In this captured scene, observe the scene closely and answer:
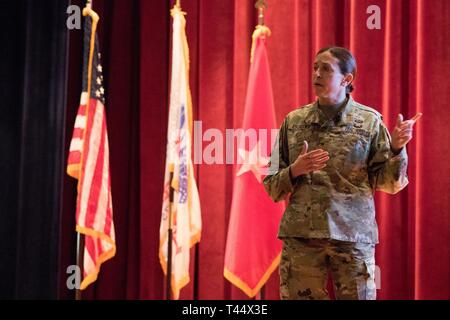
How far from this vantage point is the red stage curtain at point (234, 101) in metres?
3.67

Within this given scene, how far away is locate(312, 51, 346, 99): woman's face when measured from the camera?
2623mm

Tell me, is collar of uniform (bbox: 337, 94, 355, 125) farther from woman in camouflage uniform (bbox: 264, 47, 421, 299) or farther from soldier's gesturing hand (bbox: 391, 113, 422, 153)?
soldier's gesturing hand (bbox: 391, 113, 422, 153)

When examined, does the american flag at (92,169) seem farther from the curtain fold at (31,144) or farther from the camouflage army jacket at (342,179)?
the camouflage army jacket at (342,179)

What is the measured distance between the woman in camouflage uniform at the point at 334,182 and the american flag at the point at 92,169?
1.44 m

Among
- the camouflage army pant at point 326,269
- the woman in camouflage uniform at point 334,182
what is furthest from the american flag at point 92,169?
the camouflage army pant at point 326,269

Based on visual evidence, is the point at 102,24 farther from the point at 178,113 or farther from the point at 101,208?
the point at 101,208

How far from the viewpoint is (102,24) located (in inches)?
168

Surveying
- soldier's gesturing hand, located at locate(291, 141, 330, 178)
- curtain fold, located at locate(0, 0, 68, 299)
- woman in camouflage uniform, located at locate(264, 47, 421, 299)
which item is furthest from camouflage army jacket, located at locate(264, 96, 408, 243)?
curtain fold, located at locate(0, 0, 68, 299)

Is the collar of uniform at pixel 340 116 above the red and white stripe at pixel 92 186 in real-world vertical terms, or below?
above

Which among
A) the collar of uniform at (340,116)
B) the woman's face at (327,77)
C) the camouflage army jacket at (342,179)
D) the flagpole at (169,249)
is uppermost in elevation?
the woman's face at (327,77)

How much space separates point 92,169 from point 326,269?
177 centimetres

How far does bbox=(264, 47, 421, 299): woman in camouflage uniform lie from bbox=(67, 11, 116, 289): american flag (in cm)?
144

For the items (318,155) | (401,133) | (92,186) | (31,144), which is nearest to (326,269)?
(318,155)

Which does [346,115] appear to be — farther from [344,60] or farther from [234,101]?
[234,101]
